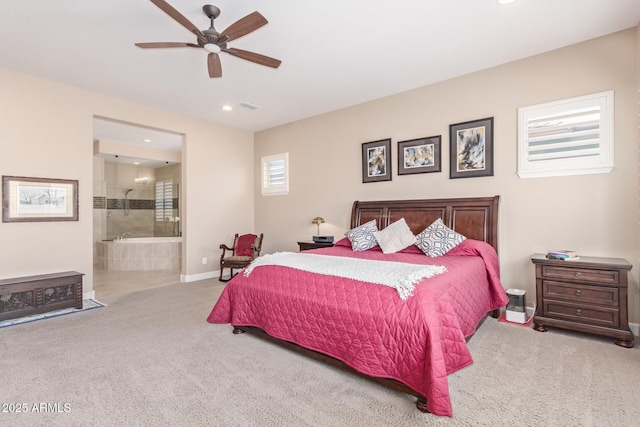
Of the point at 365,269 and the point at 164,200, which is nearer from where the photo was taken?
the point at 365,269

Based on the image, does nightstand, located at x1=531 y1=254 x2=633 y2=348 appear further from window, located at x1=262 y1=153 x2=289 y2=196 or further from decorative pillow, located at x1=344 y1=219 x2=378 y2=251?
window, located at x1=262 y1=153 x2=289 y2=196

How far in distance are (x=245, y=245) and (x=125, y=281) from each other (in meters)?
2.18

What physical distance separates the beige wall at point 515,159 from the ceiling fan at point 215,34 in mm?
2260

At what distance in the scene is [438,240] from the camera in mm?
3471

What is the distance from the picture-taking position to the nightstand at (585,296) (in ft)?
8.92

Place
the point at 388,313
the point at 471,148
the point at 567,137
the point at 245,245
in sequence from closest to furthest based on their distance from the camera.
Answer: the point at 388,313 < the point at 567,137 < the point at 471,148 < the point at 245,245

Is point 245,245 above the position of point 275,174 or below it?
below

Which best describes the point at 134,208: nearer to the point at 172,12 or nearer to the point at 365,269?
the point at 172,12

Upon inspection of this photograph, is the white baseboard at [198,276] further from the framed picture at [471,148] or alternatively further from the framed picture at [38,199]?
the framed picture at [471,148]

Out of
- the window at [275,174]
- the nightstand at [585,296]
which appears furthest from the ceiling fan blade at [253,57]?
the nightstand at [585,296]

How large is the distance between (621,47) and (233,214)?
5.80 metres

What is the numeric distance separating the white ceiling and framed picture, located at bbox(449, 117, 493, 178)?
2.23ft

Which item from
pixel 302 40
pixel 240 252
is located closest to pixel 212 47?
pixel 302 40

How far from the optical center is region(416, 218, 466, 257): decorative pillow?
11.2ft
